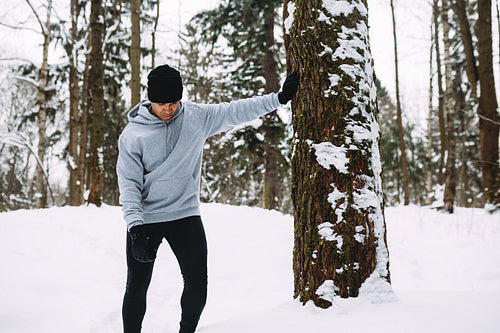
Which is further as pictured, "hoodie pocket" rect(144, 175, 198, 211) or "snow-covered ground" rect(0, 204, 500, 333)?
"hoodie pocket" rect(144, 175, 198, 211)

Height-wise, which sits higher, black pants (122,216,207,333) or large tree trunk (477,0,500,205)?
large tree trunk (477,0,500,205)

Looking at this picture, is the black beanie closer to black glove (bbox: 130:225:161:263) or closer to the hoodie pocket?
the hoodie pocket

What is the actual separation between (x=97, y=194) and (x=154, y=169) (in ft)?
17.9

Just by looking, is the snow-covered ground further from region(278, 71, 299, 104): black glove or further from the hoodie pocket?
region(278, 71, 299, 104): black glove

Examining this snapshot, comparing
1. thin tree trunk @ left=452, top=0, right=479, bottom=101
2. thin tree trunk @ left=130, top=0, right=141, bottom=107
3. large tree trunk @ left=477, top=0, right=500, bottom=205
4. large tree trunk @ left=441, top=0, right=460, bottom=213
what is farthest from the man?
thin tree trunk @ left=452, top=0, right=479, bottom=101

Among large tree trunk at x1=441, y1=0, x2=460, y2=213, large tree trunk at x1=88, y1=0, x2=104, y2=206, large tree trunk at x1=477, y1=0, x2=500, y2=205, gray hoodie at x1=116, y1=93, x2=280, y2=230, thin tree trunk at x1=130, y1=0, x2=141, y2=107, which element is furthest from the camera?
large tree trunk at x1=441, y1=0, x2=460, y2=213

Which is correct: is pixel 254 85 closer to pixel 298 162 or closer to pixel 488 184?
pixel 488 184

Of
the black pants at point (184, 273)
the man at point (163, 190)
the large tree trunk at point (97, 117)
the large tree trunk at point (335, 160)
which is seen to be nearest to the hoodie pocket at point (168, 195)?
the man at point (163, 190)

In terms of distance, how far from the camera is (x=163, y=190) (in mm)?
2158

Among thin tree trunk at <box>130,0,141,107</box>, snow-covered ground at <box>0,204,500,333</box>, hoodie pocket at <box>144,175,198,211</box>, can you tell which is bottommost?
snow-covered ground at <box>0,204,500,333</box>

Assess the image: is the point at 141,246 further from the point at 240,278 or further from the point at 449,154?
the point at 449,154

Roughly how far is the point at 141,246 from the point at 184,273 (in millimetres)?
362

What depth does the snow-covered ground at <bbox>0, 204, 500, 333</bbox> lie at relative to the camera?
1812mm

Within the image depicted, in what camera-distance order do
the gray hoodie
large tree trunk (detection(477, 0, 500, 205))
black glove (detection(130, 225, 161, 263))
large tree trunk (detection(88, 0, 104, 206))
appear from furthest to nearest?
large tree trunk (detection(477, 0, 500, 205)), large tree trunk (detection(88, 0, 104, 206)), the gray hoodie, black glove (detection(130, 225, 161, 263))
